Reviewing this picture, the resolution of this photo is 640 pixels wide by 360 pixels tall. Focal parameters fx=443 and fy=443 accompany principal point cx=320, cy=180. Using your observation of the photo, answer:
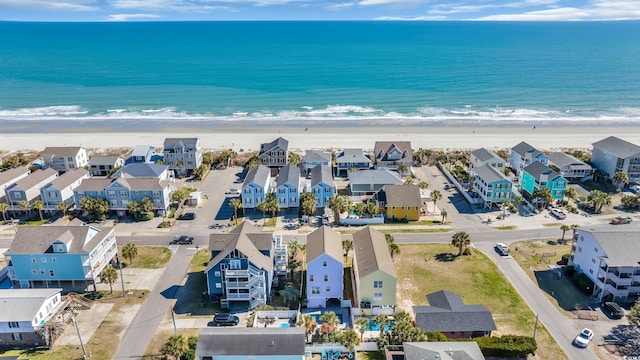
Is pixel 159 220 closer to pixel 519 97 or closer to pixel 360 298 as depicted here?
pixel 360 298

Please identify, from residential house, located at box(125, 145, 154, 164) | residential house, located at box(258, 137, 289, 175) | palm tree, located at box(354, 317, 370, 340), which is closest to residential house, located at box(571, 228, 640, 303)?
palm tree, located at box(354, 317, 370, 340)

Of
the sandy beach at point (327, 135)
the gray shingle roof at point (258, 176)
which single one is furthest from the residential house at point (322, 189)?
the sandy beach at point (327, 135)

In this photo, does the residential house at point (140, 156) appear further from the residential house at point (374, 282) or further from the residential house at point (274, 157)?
the residential house at point (374, 282)

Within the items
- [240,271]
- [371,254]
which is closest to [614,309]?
[371,254]

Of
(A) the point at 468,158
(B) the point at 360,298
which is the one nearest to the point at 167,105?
(A) the point at 468,158

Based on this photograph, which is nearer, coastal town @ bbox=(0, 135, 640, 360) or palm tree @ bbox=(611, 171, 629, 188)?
coastal town @ bbox=(0, 135, 640, 360)

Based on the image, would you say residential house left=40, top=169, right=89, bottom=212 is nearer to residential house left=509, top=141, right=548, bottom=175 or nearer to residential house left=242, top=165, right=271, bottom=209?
residential house left=242, top=165, right=271, bottom=209
